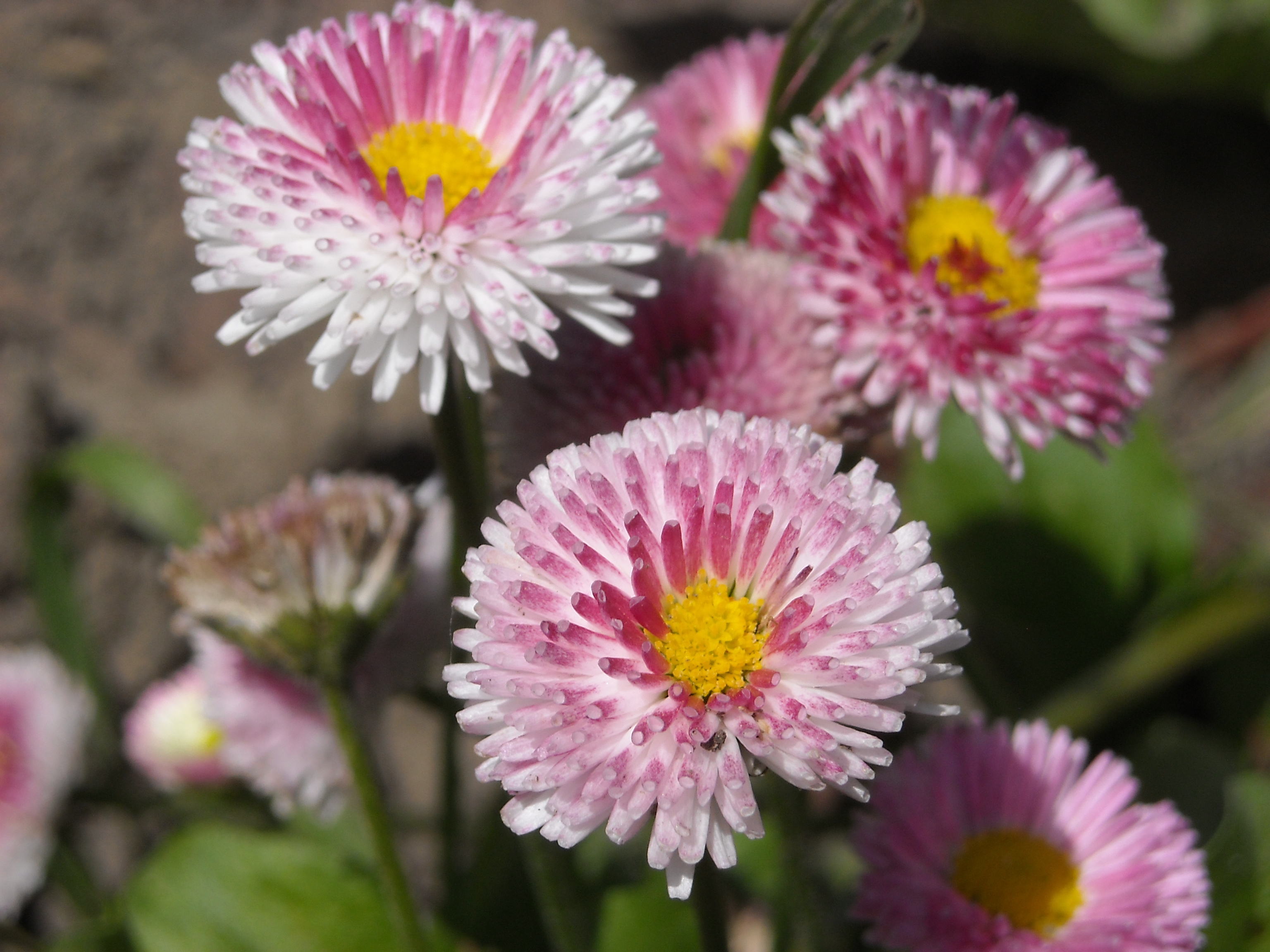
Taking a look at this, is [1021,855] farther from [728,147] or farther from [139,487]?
[139,487]

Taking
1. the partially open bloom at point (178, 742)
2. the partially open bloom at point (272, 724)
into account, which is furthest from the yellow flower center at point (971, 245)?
the partially open bloom at point (178, 742)

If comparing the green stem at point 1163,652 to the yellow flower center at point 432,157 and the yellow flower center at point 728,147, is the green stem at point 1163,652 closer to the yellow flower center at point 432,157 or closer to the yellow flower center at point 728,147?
the yellow flower center at point 728,147

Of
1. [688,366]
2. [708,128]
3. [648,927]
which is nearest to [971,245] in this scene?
[688,366]

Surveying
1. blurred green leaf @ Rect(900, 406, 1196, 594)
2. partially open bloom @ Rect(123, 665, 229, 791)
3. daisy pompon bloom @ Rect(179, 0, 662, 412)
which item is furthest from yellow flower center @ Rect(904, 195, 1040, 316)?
partially open bloom @ Rect(123, 665, 229, 791)

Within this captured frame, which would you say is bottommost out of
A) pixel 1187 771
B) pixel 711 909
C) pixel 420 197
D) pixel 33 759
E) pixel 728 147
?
pixel 711 909

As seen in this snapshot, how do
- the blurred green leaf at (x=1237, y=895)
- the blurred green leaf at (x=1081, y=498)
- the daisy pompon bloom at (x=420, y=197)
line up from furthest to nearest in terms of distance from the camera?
the blurred green leaf at (x=1081, y=498) → the blurred green leaf at (x=1237, y=895) → the daisy pompon bloom at (x=420, y=197)

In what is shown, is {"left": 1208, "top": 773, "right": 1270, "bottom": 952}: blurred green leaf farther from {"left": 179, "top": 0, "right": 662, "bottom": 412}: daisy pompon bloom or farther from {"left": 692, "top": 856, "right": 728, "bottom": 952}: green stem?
{"left": 179, "top": 0, "right": 662, "bottom": 412}: daisy pompon bloom

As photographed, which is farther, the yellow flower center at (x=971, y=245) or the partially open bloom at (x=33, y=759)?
the partially open bloom at (x=33, y=759)
